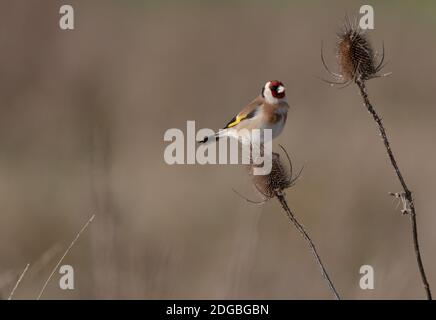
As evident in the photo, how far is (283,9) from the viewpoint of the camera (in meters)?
20.8

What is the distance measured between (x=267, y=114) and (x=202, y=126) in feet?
29.1

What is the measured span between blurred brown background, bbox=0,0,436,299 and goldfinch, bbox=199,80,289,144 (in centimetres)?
380

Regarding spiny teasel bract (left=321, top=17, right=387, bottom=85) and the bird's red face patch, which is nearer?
spiny teasel bract (left=321, top=17, right=387, bottom=85)

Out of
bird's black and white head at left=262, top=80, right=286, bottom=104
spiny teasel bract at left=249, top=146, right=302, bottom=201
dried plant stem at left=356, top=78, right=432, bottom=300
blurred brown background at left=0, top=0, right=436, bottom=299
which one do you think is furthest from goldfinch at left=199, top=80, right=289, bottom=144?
blurred brown background at left=0, top=0, right=436, bottom=299

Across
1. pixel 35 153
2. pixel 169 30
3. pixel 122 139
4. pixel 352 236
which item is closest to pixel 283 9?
pixel 169 30

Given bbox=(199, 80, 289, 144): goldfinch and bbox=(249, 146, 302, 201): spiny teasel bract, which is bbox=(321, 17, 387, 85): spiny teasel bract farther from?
bbox=(199, 80, 289, 144): goldfinch

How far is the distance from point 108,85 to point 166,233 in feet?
14.2

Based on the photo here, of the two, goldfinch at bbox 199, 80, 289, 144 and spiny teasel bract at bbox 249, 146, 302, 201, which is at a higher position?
goldfinch at bbox 199, 80, 289, 144

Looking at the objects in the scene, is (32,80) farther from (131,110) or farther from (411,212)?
(411,212)

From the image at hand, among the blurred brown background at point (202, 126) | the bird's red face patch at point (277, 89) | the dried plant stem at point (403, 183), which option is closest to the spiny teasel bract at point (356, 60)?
the dried plant stem at point (403, 183)

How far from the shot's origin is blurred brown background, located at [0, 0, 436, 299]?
12.6 m

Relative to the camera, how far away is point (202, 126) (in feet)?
50.3

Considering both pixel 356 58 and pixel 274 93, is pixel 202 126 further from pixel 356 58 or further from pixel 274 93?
pixel 356 58

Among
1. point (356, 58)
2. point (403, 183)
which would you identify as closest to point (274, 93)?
point (356, 58)
